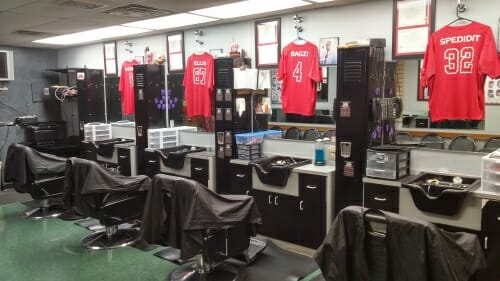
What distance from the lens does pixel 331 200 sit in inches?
155

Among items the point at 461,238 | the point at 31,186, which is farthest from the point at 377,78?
the point at 31,186

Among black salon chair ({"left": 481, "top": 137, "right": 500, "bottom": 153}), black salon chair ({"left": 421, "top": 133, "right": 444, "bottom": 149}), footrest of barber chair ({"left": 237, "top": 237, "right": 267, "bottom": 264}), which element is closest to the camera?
black salon chair ({"left": 481, "top": 137, "right": 500, "bottom": 153})

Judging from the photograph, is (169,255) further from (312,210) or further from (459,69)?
(459,69)

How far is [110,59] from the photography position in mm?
7223

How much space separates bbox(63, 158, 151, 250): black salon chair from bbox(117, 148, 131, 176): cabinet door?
6.55 ft

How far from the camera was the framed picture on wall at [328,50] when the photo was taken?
4398mm

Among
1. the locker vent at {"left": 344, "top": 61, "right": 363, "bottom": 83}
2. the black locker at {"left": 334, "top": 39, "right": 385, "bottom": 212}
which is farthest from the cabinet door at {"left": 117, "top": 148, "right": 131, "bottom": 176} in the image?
the locker vent at {"left": 344, "top": 61, "right": 363, "bottom": 83}

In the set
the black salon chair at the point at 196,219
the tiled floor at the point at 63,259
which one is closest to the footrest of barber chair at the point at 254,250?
the black salon chair at the point at 196,219

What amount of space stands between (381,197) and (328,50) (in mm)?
1750

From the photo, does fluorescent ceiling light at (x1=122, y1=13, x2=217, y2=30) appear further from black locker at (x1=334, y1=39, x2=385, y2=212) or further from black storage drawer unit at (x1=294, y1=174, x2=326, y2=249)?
black storage drawer unit at (x1=294, y1=174, x2=326, y2=249)

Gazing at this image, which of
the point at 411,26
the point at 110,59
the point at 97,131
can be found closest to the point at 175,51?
the point at 110,59

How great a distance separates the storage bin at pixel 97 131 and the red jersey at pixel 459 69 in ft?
17.4

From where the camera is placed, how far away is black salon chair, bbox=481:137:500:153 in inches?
135

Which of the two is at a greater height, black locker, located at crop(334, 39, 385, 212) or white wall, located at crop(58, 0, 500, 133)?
white wall, located at crop(58, 0, 500, 133)
